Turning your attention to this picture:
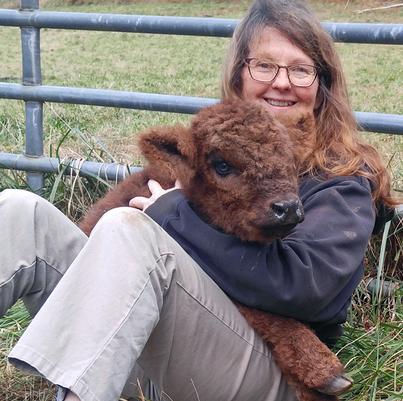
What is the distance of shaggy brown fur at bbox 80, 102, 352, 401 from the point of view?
2.62 m

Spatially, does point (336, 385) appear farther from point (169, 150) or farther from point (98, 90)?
point (98, 90)

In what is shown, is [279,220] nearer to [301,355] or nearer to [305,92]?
[301,355]

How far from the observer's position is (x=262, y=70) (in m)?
3.25

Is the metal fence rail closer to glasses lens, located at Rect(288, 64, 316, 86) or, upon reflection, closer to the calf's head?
glasses lens, located at Rect(288, 64, 316, 86)

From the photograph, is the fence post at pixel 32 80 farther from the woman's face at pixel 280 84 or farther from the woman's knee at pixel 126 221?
the woman's knee at pixel 126 221

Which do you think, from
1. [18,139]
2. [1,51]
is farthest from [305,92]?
[1,51]

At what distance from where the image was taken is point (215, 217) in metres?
2.85

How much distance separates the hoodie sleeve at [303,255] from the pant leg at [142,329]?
0.10 meters

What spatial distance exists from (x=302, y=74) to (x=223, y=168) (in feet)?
2.17

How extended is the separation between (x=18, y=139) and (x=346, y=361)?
3302 millimetres

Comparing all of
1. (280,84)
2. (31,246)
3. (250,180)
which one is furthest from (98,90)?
(250,180)

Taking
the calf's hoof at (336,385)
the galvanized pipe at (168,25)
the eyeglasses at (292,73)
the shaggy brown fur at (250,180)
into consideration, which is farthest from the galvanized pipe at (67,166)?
the calf's hoof at (336,385)

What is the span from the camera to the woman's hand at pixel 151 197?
3.03 meters

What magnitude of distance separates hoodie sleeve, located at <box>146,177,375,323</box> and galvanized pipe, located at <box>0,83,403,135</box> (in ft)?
2.96
